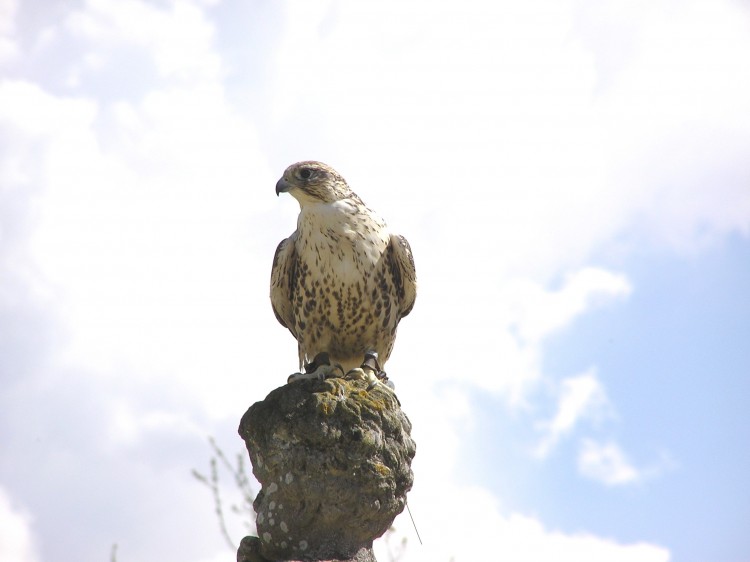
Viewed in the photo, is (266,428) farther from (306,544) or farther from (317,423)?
(306,544)

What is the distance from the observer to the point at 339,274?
19.9ft

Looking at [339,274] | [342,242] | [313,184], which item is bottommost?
[339,274]

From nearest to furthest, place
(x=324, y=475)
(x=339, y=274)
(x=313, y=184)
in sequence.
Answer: (x=324, y=475) → (x=339, y=274) → (x=313, y=184)

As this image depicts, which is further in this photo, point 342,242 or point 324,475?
point 342,242

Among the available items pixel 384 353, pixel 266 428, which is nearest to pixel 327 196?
pixel 384 353

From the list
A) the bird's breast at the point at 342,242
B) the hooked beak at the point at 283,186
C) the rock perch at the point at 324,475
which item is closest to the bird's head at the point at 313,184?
the hooked beak at the point at 283,186

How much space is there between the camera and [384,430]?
5172 mm

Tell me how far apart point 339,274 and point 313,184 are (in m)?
0.72

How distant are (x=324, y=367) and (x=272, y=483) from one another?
1.01 m

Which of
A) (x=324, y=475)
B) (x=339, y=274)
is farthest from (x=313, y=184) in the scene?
(x=324, y=475)

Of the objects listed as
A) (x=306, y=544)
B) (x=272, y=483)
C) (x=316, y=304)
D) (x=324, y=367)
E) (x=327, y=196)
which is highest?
(x=327, y=196)

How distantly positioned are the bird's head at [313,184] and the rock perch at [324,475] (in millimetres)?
1666

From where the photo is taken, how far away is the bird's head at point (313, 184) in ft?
20.7

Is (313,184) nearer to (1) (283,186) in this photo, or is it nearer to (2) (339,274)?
(1) (283,186)
